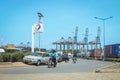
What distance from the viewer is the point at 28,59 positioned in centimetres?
3884

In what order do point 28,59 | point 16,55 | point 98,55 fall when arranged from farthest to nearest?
1. point 98,55
2. point 16,55
3. point 28,59

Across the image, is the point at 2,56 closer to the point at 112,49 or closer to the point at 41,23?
the point at 41,23

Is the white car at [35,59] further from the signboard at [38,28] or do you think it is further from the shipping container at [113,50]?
the shipping container at [113,50]

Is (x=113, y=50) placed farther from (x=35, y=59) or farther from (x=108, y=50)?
(x=35, y=59)

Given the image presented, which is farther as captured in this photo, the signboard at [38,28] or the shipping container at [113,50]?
the shipping container at [113,50]

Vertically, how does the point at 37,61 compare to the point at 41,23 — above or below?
below

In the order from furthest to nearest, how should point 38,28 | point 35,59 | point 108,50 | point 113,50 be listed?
point 108,50
point 113,50
point 38,28
point 35,59

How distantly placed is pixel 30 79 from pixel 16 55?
24350 mm

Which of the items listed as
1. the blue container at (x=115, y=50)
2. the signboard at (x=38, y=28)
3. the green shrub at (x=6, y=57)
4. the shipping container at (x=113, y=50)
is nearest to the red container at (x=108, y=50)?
the shipping container at (x=113, y=50)

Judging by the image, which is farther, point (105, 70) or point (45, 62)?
point (45, 62)

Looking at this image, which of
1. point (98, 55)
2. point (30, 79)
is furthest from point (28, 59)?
point (98, 55)

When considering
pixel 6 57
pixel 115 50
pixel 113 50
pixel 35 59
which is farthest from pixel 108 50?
pixel 6 57

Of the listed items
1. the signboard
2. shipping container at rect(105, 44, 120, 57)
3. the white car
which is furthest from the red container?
the white car

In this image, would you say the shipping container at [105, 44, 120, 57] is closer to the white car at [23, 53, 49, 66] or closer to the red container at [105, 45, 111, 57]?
the red container at [105, 45, 111, 57]
